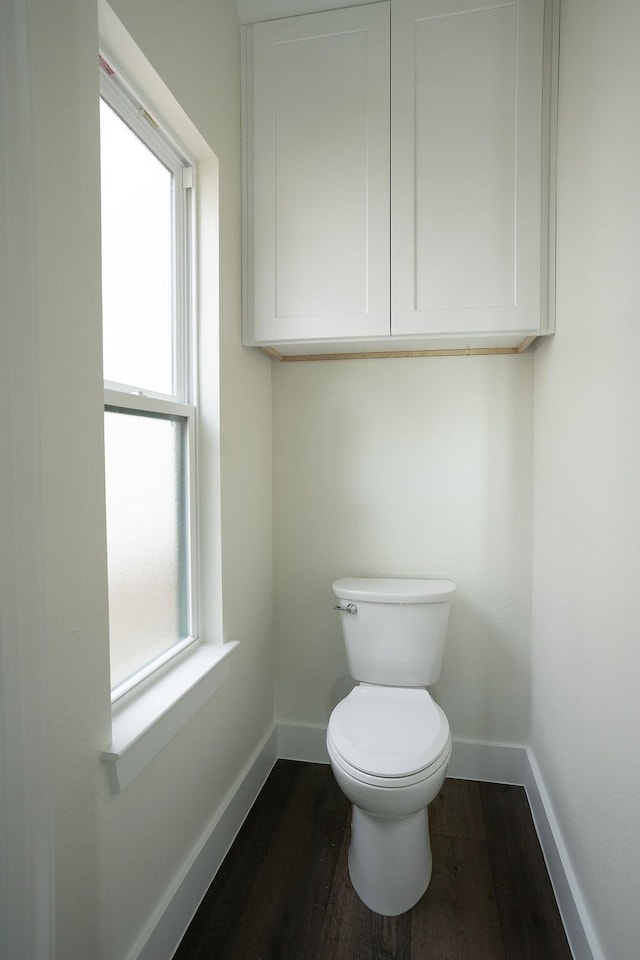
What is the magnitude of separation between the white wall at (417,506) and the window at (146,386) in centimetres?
63

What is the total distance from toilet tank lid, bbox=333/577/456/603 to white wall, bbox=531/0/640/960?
353 mm

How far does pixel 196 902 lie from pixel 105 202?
1.75 m

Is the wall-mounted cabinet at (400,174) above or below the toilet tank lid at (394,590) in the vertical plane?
above

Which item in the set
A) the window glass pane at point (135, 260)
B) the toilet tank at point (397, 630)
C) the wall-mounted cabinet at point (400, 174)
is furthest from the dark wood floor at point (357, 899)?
the wall-mounted cabinet at point (400, 174)

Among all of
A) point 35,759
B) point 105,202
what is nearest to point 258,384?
point 105,202

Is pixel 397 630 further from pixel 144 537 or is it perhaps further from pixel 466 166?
pixel 466 166

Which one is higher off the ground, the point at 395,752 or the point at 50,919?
the point at 50,919

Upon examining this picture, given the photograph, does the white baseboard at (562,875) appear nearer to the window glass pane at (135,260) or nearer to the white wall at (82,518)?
the white wall at (82,518)

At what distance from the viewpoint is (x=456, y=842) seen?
1699 millimetres

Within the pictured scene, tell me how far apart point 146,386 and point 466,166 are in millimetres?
1176

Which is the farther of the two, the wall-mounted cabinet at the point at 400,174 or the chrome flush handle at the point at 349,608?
the chrome flush handle at the point at 349,608

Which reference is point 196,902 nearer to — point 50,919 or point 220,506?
point 50,919

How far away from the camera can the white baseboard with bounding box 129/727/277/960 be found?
1.22 m

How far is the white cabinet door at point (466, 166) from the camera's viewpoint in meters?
1.61
